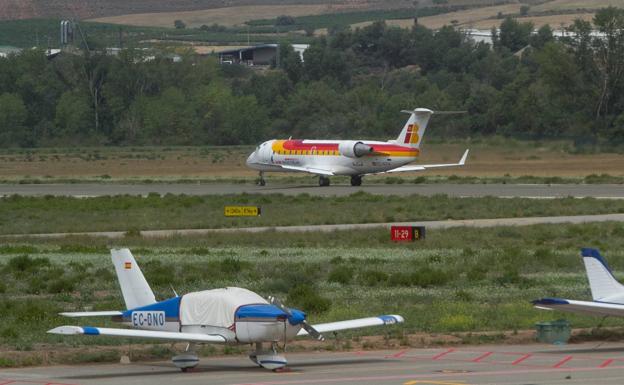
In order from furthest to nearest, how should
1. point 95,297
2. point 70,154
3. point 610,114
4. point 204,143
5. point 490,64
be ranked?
point 490,64, point 204,143, point 70,154, point 610,114, point 95,297

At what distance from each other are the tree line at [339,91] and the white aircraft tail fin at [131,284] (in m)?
74.6

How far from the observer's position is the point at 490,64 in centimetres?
16900

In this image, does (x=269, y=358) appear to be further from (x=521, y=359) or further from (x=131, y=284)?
(x=521, y=359)

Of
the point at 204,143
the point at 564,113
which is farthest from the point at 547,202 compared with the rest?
the point at 204,143

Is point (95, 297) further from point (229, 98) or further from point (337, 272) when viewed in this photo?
point (229, 98)

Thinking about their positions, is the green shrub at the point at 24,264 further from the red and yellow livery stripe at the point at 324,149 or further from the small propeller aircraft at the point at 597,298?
the red and yellow livery stripe at the point at 324,149

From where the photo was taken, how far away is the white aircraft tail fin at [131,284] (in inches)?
909

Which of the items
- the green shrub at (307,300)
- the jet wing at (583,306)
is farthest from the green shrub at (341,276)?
the jet wing at (583,306)

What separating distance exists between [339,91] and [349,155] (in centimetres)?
8273

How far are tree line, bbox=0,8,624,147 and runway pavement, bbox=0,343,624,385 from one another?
73.2 meters

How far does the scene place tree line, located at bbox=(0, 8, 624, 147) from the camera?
116062mm

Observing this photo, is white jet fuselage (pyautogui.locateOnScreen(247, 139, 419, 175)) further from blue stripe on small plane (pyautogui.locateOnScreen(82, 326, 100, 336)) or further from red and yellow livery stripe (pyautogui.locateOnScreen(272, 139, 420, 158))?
blue stripe on small plane (pyautogui.locateOnScreen(82, 326, 100, 336))

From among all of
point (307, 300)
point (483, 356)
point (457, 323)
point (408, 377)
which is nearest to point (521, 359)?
point (483, 356)

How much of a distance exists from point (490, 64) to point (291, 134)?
1744 inches
